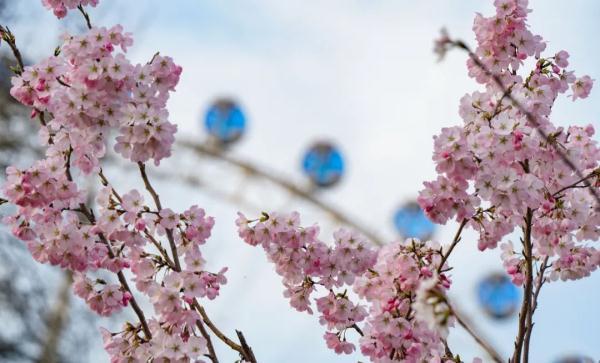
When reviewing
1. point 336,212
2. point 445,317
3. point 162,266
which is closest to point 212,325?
point 162,266

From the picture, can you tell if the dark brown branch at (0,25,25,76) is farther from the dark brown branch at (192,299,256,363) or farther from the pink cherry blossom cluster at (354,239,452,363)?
the pink cherry blossom cluster at (354,239,452,363)

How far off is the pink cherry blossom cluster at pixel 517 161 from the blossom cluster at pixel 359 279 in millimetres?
202

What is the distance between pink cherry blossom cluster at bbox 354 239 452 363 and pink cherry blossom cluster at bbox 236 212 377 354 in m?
0.07

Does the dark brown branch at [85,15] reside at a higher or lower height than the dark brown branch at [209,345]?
higher

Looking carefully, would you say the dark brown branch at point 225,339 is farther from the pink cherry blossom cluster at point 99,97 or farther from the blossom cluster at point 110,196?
the pink cherry blossom cluster at point 99,97

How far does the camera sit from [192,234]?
2.67 metres

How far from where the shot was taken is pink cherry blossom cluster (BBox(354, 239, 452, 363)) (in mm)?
2643

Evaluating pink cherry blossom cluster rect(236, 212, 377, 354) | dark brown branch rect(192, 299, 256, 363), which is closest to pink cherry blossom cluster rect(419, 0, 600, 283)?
pink cherry blossom cluster rect(236, 212, 377, 354)

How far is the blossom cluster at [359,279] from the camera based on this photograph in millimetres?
2666

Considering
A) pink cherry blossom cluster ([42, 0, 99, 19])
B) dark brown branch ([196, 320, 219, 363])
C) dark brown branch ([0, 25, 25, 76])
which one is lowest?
dark brown branch ([196, 320, 219, 363])

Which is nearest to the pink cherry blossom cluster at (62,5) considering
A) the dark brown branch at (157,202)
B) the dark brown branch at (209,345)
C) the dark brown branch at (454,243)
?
the dark brown branch at (157,202)

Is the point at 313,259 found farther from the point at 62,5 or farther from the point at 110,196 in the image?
the point at 62,5

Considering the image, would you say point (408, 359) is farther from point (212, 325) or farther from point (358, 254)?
point (212, 325)

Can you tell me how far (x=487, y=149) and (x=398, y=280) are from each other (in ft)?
1.69
